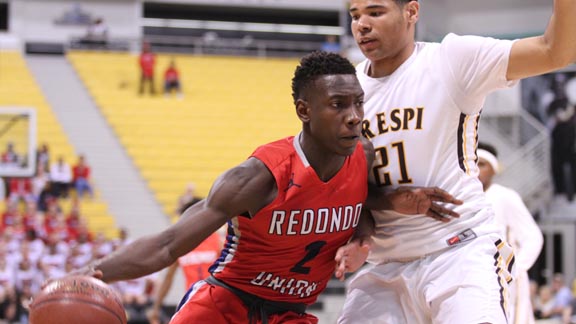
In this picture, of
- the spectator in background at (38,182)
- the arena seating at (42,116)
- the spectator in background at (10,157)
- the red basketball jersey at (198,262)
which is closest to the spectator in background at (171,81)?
the arena seating at (42,116)

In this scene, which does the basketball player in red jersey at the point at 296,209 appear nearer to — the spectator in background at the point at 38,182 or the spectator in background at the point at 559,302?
the spectator in background at the point at 559,302

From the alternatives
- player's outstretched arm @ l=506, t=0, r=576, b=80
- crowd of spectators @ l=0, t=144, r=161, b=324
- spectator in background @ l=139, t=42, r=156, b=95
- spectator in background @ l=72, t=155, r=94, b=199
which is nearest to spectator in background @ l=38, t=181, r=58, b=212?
crowd of spectators @ l=0, t=144, r=161, b=324

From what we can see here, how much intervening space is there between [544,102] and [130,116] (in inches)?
388

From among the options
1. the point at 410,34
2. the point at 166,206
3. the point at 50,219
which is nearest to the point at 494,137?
the point at 166,206

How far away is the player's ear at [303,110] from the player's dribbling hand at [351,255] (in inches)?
25.9

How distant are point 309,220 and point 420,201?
0.55m

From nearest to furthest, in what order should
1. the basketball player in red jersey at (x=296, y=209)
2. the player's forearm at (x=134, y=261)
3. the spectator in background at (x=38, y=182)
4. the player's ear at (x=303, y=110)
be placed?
1. the player's forearm at (x=134, y=261)
2. the basketball player in red jersey at (x=296, y=209)
3. the player's ear at (x=303, y=110)
4. the spectator in background at (x=38, y=182)

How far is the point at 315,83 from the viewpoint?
166 inches

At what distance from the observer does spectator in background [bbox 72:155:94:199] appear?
17.6 meters

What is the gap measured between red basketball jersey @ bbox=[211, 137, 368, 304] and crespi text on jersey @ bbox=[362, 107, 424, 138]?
5.9 inches

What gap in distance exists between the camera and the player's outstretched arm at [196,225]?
146 inches

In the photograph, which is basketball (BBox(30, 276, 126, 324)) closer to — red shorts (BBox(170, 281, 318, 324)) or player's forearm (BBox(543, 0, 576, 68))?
red shorts (BBox(170, 281, 318, 324))

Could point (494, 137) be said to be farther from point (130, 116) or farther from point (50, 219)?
point (50, 219)

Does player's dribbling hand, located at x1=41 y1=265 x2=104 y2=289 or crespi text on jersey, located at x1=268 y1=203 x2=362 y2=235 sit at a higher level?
crespi text on jersey, located at x1=268 y1=203 x2=362 y2=235
